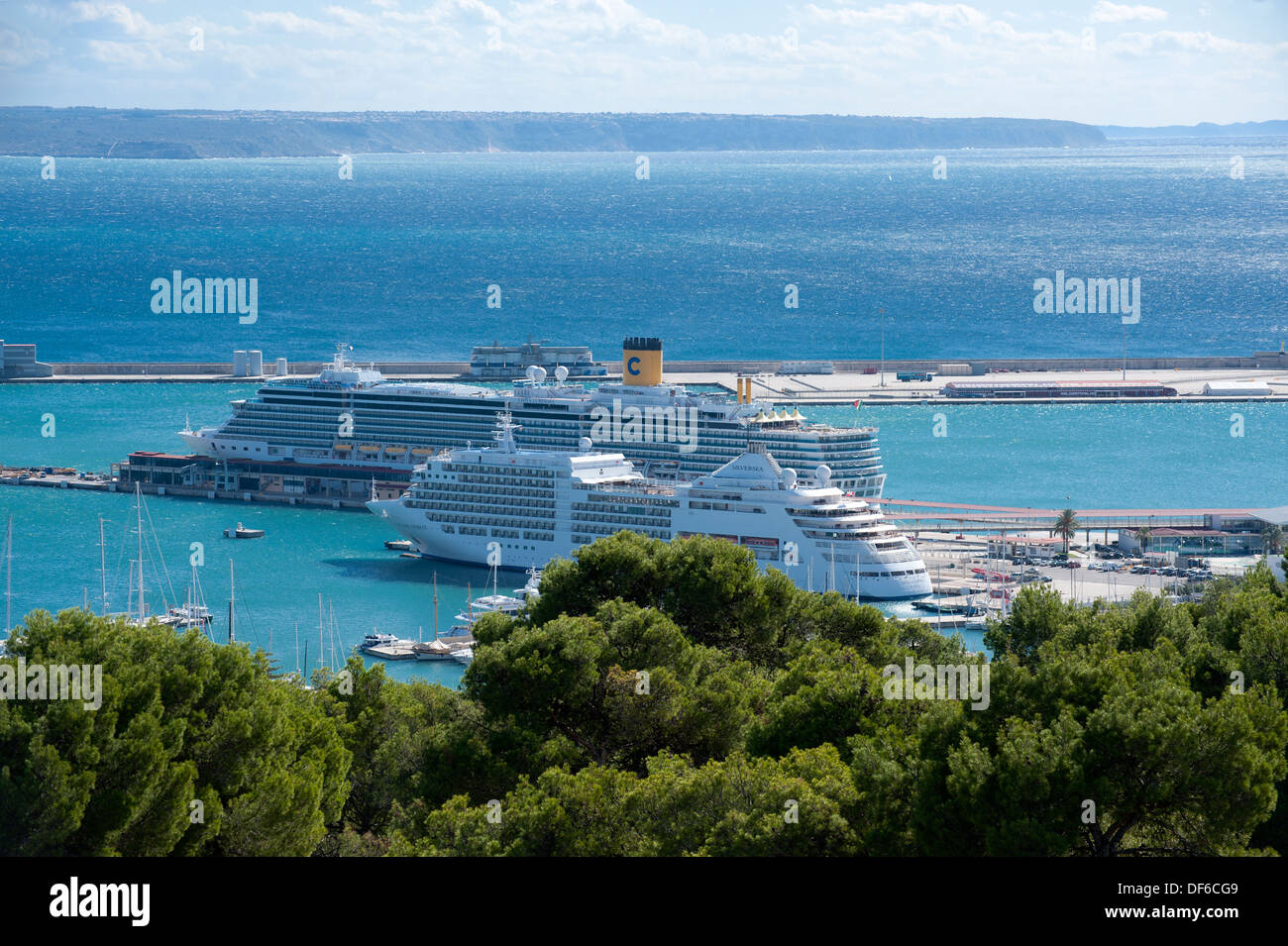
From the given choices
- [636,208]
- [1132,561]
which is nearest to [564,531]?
[1132,561]

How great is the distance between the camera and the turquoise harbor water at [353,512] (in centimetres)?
4166

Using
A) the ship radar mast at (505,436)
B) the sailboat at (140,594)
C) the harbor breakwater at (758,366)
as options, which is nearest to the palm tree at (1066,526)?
the ship radar mast at (505,436)

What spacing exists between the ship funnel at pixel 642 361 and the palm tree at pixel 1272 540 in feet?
61.5

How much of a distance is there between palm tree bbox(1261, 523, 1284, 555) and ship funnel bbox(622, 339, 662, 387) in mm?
18758

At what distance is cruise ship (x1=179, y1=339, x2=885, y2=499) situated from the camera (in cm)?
5312

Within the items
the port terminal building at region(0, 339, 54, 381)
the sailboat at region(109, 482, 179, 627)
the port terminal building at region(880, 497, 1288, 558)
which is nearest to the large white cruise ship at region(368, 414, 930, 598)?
the port terminal building at region(880, 497, 1288, 558)

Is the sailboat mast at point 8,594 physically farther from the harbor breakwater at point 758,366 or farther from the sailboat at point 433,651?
the harbor breakwater at point 758,366

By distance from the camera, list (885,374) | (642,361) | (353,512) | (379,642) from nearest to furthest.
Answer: (379,642)
(353,512)
(642,361)
(885,374)

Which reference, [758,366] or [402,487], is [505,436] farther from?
[758,366]

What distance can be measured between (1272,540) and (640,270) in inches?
3502

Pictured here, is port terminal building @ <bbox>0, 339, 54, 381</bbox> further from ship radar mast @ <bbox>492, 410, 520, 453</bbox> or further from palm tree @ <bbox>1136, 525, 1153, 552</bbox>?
palm tree @ <bbox>1136, 525, 1153, 552</bbox>

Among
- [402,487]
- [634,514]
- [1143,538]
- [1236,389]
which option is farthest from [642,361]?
[1236,389]

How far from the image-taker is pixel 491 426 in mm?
58812

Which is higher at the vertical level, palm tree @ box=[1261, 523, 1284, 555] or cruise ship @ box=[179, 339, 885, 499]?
cruise ship @ box=[179, 339, 885, 499]
